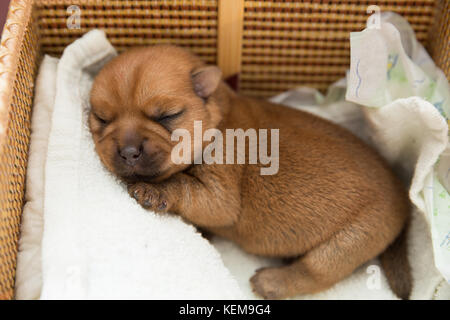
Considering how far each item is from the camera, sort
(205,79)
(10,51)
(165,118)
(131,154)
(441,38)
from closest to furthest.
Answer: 1. (10,51)
2. (131,154)
3. (165,118)
4. (205,79)
5. (441,38)

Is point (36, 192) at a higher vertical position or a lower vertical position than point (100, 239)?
higher

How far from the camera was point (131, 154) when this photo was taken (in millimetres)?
1795

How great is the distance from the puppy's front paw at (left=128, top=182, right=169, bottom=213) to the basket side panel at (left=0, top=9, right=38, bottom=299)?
1.49 feet

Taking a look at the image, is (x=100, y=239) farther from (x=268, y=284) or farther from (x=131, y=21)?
(x=131, y=21)

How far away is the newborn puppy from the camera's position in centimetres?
187

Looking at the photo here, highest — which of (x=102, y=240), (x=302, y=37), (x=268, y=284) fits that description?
(x=302, y=37)

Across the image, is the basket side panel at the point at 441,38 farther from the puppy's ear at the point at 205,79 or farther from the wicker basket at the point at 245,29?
the puppy's ear at the point at 205,79

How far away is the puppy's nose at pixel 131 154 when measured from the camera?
5.87 ft

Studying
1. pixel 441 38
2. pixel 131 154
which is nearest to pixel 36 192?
pixel 131 154

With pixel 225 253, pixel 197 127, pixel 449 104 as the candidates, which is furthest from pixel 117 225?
pixel 449 104

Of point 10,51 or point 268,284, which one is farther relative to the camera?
point 268,284

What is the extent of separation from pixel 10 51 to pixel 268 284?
1536 millimetres

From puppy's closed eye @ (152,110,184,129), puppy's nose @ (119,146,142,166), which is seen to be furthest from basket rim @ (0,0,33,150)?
puppy's closed eye @ (152,110,184,129)
